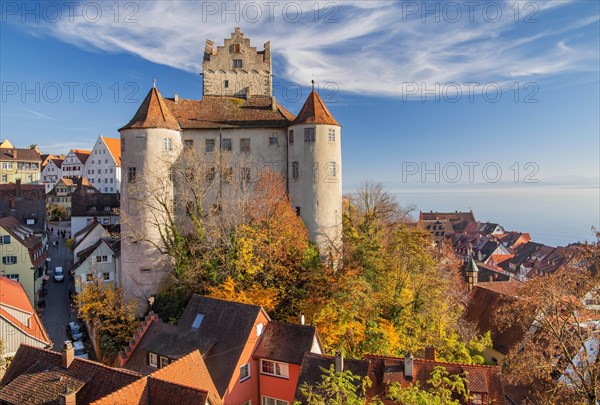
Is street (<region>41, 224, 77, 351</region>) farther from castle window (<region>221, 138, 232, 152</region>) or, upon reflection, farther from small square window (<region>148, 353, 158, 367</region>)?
castle window (<region>221, 138, 232, 152</region>)

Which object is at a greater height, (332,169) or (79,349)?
(332,169)

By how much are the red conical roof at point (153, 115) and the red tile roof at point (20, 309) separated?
13.9 m

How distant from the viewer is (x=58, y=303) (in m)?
42.7

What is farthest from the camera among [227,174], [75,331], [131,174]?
[227,174]

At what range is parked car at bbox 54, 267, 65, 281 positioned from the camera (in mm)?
49656

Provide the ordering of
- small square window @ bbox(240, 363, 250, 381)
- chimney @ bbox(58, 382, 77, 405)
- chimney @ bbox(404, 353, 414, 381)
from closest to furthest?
chimney @ bbox(58, 382, 77, 405) → chimney @ bbox(404, 353, 414, 381) → small square window @ bbox(240, 363, 250, 381)

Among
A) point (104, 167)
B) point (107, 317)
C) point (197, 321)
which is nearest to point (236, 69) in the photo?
point (107, 317)

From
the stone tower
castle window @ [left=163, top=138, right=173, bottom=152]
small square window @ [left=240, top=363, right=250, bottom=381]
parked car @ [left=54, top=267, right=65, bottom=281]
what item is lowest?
small square window @ [left=240, top=363, right=250, bottom=381]

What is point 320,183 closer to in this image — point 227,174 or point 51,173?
point 227,174

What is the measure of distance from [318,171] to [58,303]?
29161 millimetres

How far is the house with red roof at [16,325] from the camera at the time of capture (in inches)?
963

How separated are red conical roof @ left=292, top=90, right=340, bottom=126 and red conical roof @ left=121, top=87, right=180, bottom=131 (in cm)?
1006

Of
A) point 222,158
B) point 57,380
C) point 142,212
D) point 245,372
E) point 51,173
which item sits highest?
point 51,173

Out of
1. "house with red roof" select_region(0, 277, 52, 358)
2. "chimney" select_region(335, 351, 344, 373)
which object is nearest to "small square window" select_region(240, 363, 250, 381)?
"chimney" select_region(335, 351, 344, 373)
